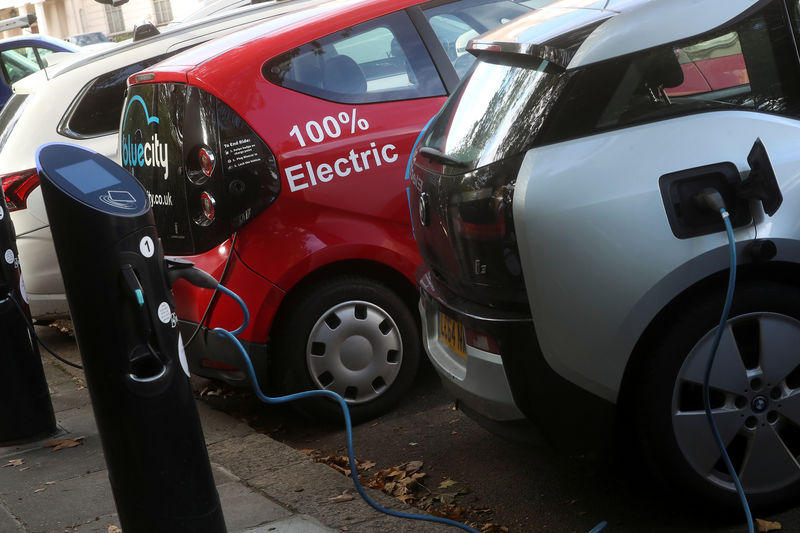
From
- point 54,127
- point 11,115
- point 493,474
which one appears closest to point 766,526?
point 493,474

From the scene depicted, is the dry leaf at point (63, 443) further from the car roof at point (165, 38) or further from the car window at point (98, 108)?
the car roof at point (165, 38)

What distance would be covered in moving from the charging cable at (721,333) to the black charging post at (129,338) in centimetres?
152

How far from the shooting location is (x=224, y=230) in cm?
459

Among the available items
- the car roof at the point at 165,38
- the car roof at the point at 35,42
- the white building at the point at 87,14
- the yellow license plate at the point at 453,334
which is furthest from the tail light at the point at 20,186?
the white building at the point at 87,14

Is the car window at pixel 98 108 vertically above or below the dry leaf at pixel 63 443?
above

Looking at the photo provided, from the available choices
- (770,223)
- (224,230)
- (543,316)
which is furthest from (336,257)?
(770,223)

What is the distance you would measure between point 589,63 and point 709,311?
839mm

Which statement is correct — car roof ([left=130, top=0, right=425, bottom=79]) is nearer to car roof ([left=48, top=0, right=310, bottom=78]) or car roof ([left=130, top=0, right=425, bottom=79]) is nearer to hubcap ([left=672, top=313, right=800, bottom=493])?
car roof ([left=48, top=0, right=310, bottom=78])

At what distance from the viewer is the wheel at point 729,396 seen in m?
3.24

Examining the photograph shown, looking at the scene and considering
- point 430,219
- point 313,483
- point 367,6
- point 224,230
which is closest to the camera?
point 430,219

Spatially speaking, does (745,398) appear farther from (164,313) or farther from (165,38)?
(165,38)

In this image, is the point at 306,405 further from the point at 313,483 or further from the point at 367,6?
the point at 367,6

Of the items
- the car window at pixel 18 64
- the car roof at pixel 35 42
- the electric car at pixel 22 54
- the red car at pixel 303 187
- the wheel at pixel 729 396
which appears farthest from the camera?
the car window at pixel 18 64

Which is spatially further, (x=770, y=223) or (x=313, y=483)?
(x=313, y=483)
